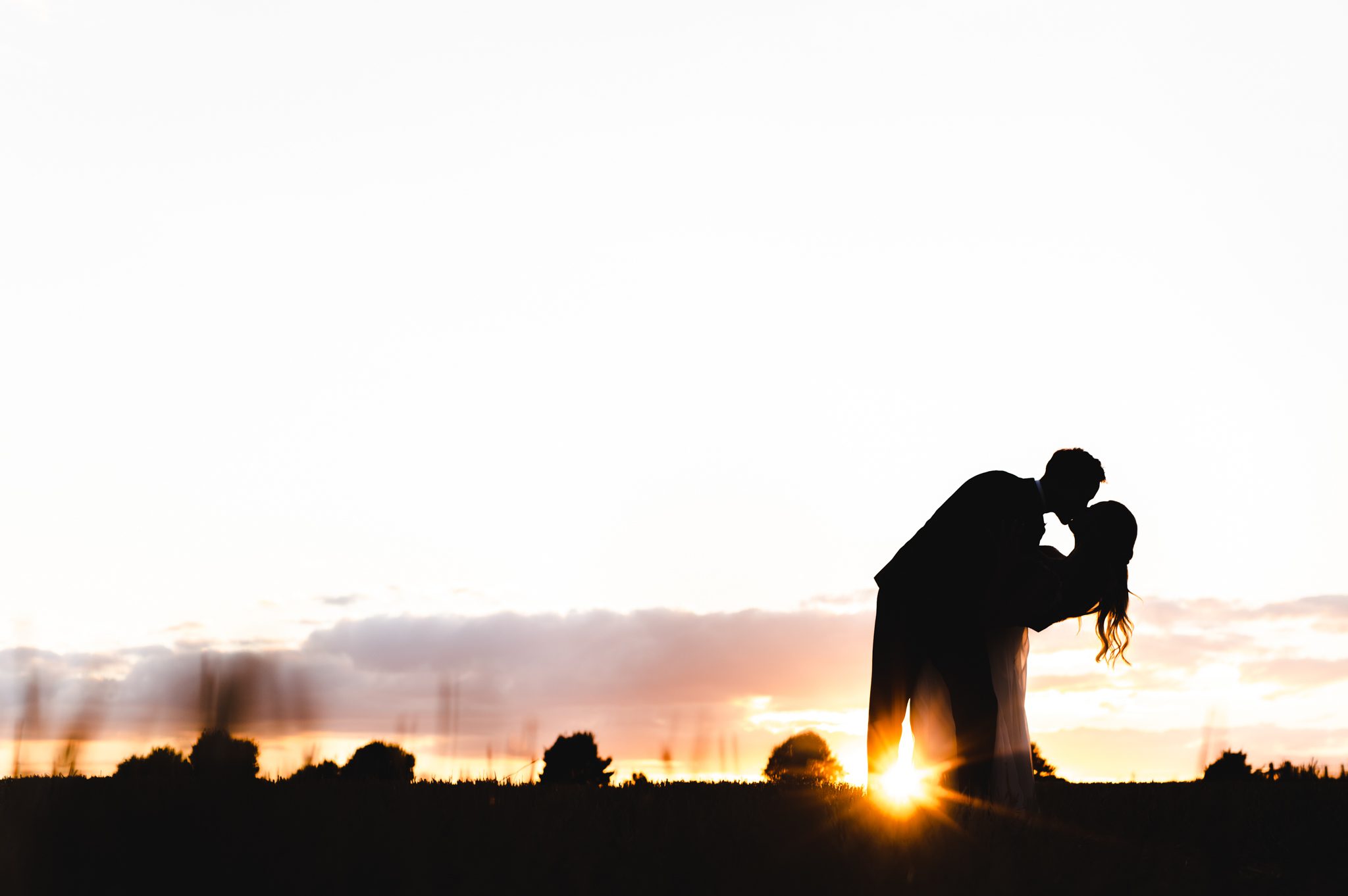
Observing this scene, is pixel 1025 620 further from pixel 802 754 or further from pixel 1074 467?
pixel 802 754

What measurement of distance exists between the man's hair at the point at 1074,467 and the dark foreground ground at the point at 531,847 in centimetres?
235

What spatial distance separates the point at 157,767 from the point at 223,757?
1.77m

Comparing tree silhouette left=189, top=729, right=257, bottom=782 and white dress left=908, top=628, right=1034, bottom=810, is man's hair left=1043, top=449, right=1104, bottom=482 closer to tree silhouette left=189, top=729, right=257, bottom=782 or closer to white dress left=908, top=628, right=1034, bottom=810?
white dress left=908, top=628, right=1034, bottom=810

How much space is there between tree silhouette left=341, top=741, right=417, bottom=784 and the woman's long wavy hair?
15.8 ft

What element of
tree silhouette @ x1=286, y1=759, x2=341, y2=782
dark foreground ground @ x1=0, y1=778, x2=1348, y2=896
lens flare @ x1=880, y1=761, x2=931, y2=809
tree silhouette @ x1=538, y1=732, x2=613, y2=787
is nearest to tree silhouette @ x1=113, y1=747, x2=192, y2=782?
dark foreground ground @ x1=0, y1=778, x2=1348, y2=896

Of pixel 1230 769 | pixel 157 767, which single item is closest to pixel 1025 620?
pixel 157 767

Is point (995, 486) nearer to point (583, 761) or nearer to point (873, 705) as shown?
Answer: point (873, 705)

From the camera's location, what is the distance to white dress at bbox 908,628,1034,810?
27.5 ft

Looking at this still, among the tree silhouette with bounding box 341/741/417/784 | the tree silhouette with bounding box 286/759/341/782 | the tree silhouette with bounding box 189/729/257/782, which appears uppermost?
the tree silhouette with bounding box 189/729/257/782

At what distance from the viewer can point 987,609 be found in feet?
26.8

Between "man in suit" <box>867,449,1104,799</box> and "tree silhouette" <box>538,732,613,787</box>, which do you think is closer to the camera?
"man in suit" <box>867,449,1104,799</box>

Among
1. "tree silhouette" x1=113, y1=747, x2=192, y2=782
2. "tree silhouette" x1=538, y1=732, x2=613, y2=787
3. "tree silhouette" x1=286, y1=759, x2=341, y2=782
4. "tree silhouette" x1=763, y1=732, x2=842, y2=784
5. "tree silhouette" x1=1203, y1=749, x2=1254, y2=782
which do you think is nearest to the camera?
"tree silhouette" x1=113, y1=747, x2=192, y2=782

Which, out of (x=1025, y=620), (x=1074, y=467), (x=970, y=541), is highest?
(x=1074, y=467)

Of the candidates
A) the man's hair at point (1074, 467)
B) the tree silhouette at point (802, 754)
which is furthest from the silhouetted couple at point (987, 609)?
the tree silhouette at point (802, 754)
